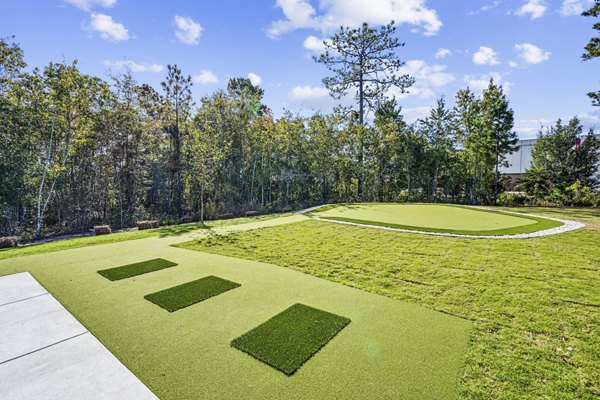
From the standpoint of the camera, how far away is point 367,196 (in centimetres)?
1480

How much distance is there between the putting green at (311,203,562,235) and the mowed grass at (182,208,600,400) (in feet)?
2.47

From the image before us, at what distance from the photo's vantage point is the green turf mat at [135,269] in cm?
354

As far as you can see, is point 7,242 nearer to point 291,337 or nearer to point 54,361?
point 54,361

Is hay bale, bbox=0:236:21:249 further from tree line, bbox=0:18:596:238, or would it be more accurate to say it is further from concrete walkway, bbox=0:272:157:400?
concrete walkway, bbox=0:272:157:400

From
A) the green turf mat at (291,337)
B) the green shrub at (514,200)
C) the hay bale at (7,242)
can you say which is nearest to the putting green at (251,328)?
the green turf mat at (291,337)

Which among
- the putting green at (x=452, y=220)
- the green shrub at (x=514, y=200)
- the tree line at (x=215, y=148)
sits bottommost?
the putting green at (x=452, y=220)

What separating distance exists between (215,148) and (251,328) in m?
7.66

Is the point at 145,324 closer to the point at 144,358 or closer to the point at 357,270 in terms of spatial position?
the point at 144,358

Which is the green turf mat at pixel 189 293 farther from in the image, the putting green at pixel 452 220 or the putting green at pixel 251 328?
the putting green at pixel 452 220

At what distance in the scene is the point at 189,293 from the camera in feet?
9.78

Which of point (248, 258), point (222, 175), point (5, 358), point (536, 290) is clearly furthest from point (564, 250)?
point (222, 175)

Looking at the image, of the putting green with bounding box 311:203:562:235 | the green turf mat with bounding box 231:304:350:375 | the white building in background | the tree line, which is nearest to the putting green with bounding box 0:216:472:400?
the green turf mat with bounding box 231:304:350:375

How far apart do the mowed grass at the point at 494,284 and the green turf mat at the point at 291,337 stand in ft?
3.09

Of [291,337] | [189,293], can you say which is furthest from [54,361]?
[291,337]
